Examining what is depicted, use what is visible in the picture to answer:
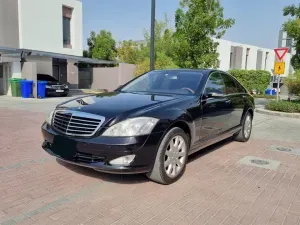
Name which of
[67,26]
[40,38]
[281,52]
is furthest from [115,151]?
[67,26]

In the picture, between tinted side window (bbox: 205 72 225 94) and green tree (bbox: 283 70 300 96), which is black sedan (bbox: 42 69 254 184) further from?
green tree (bbox: 283 70 300 96)

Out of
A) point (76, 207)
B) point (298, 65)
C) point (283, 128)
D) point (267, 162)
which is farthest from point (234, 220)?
point (298, 65)

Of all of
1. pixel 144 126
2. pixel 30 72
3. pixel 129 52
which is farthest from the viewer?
pixel 129 52

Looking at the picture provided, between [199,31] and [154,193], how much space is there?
11678 millimetres

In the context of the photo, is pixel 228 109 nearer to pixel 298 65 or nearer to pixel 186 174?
pixel 186 174

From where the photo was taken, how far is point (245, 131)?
21.7 ft

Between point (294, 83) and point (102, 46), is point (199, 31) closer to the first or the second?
point (294, 83)

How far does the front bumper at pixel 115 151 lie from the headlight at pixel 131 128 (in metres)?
0.05

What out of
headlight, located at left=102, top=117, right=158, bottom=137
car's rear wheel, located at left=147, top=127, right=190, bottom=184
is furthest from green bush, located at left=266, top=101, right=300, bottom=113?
headlight, located at left=102, top=117, right=158, bottom=137

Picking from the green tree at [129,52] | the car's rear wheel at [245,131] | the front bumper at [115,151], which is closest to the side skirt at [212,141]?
the car's rear wheel at [245,131]

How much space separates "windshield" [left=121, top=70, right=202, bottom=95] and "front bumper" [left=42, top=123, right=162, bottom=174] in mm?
1378

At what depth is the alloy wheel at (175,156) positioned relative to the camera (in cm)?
A: 387

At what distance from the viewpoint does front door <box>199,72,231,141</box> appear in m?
4.64

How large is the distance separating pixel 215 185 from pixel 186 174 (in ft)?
1.68
